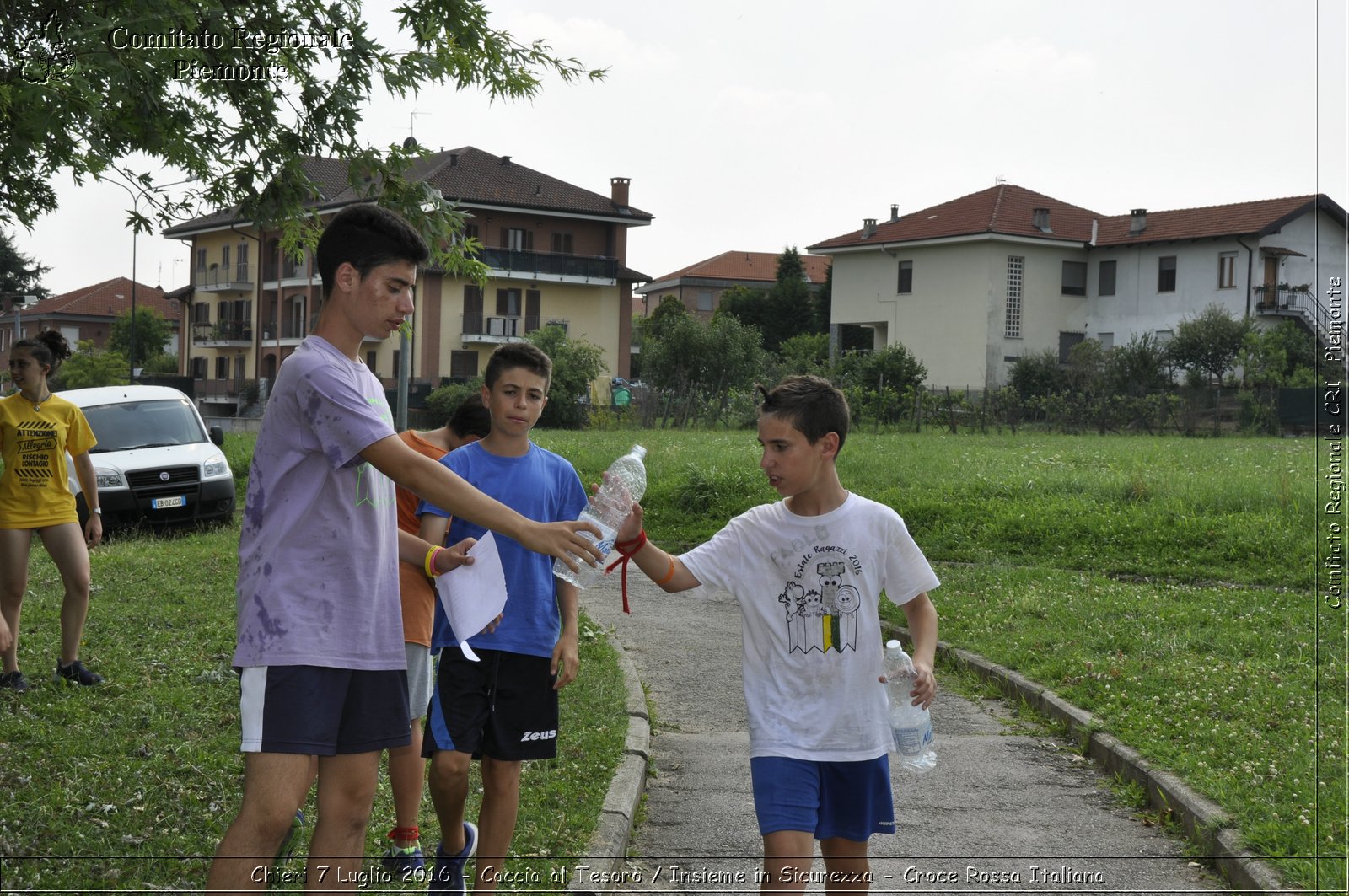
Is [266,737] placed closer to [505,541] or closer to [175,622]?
[505,541]

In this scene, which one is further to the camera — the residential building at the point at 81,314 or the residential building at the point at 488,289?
the residential building at the point at 81,314

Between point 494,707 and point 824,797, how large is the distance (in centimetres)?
120

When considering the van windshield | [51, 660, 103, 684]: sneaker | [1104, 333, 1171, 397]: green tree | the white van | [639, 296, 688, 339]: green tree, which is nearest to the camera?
[51, 660, 103, 684]: sneaker

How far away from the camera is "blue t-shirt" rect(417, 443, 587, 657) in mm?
4363

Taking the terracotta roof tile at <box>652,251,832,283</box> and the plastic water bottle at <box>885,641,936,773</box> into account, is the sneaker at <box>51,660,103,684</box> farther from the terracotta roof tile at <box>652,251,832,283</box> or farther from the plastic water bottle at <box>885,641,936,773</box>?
the terracotta roof tile at <box>652,251,832,283</box>

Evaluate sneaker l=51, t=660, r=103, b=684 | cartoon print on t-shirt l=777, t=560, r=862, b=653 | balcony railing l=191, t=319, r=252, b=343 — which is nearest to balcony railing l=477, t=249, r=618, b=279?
balcony railing l=191, t=319, r=252, b=343

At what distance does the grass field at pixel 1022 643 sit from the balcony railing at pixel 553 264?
42.2 meters

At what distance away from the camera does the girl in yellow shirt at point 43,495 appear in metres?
8.04

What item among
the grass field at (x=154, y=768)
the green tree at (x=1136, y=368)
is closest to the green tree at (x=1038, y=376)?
the green tree at (x=1136, y=368)

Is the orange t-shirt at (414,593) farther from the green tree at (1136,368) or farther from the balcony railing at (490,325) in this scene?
the balcony railing at (490,325)

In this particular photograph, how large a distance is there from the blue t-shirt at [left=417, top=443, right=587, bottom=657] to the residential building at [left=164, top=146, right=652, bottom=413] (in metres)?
55.0

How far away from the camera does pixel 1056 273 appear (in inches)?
2248

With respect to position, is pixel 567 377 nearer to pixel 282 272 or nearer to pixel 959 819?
pixel 282 272

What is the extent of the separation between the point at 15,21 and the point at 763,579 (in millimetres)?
5491
